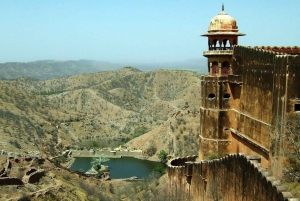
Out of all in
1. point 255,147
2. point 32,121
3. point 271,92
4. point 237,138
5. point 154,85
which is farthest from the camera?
point 154,85

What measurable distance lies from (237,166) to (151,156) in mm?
41671

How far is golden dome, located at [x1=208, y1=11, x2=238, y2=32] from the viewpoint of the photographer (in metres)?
21.8

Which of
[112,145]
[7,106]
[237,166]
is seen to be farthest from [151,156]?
[237,166]

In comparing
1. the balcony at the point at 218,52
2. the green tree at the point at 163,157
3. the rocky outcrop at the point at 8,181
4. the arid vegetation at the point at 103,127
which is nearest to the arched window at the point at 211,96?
the balcony at the point at 218,52

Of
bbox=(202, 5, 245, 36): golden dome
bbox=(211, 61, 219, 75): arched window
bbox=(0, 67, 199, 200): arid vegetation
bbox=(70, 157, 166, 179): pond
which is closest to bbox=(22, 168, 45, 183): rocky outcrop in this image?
bbox=(0, 67, 199, 200): arid vegetation

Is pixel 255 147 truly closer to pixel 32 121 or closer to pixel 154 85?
pixel 32 121

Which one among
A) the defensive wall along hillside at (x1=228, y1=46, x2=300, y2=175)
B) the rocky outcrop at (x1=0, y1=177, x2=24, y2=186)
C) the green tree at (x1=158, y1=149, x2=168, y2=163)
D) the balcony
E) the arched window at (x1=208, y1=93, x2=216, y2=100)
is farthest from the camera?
the green tree at (x1=158, y1=149, x2=168, y2=163)

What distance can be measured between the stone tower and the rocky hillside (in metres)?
25.9

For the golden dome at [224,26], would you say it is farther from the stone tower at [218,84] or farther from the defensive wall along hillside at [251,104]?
the defensive wall along hillside at [251,104]

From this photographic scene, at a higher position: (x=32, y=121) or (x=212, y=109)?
(x=212, y=109)

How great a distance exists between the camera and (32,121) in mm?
62219

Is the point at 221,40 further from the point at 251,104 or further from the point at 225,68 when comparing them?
the point at 251,104

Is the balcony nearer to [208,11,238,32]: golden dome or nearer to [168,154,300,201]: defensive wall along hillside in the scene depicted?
[208,11,238,32]: golden dome

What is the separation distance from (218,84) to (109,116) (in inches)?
2668
